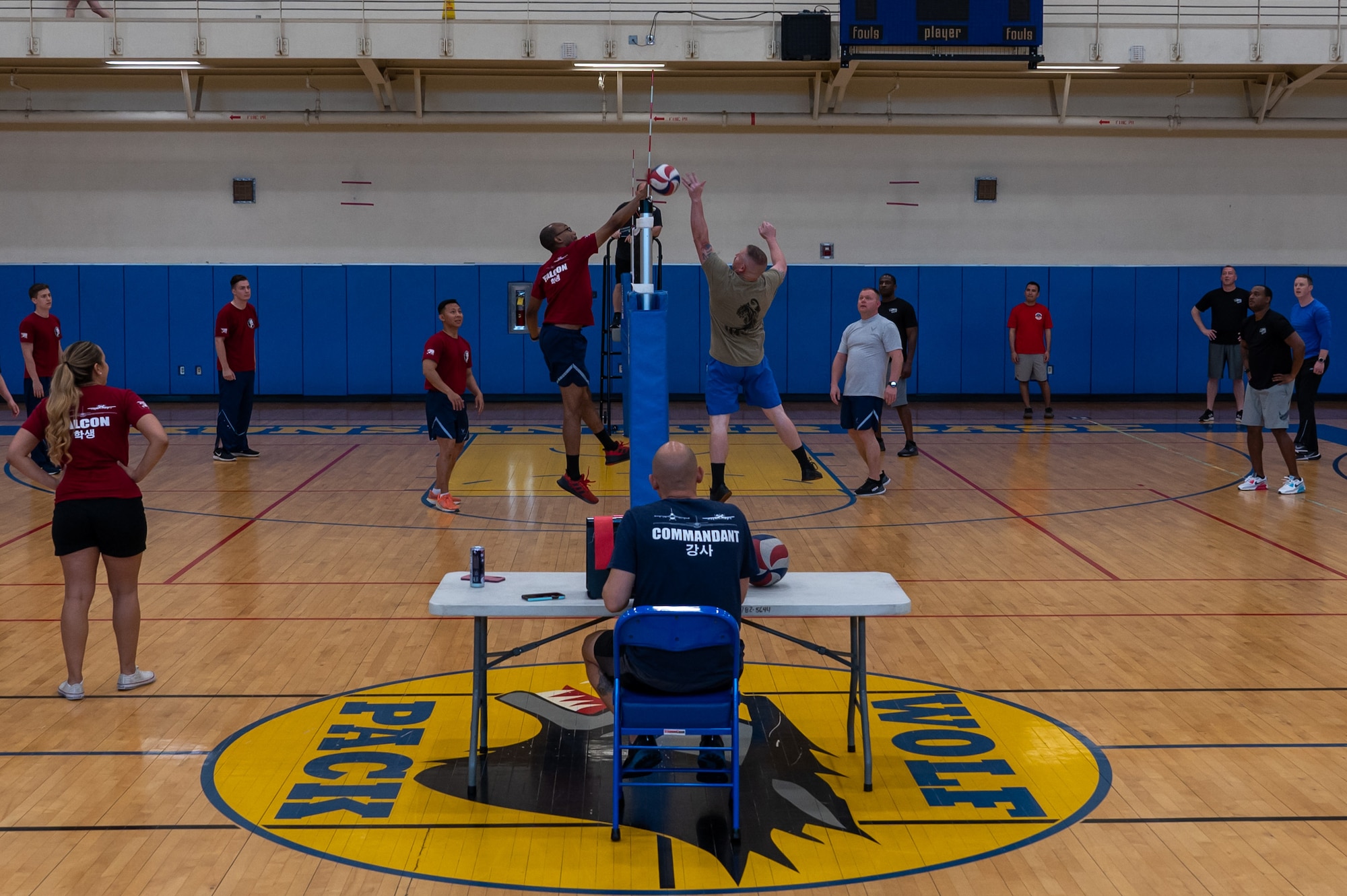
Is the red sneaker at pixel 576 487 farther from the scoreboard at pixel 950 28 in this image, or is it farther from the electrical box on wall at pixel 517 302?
the electrical box on wall at pixel 517 302

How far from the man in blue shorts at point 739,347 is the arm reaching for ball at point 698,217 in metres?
0.38

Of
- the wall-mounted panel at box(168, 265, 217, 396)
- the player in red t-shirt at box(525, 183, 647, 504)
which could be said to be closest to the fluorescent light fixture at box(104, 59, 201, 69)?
the wall-mounted panel at box(168, 265, 217, 396)

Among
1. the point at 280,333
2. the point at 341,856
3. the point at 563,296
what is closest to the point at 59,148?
the point at 280,333

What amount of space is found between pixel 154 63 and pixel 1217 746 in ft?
56.7

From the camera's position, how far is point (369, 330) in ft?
66.0

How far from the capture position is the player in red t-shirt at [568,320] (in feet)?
28.6

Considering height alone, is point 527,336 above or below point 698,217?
below

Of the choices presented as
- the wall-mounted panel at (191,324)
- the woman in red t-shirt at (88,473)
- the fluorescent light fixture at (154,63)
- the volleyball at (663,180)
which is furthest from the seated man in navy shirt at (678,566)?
the wall-mounted panel at (191,324)

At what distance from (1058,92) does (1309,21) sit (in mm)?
3899

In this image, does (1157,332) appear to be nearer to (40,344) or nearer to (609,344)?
(609,344)

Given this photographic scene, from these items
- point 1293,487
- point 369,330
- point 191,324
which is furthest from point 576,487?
point 191,324

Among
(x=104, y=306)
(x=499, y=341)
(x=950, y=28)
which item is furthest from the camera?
(x=499, y=341)

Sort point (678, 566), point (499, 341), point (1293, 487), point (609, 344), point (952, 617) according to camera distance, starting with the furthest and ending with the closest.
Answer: point (499, 341) < point (609, 344) < point (1293, 487) < point (952, 617) < point (678, 566)

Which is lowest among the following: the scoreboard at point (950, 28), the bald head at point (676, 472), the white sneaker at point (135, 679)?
the white sneaker at point (135, 679)
